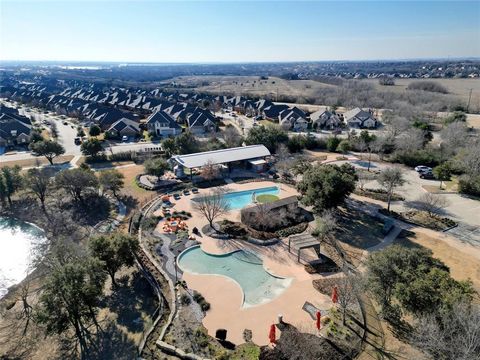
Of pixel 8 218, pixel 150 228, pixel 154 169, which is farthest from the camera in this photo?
pixel 154 169

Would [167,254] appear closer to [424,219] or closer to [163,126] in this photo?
[424,219]

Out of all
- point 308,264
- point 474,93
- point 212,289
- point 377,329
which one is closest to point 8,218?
point 212,289

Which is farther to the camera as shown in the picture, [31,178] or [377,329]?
[31,178]

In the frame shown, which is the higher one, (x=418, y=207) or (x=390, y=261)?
(x=390, y=261)

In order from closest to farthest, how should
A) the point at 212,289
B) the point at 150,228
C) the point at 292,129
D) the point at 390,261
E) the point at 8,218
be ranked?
the point at 390,261
the point at 212,289
the point at 150,228
the point at 8,218
the point at 292,129

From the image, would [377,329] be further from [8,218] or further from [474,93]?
[474,93]

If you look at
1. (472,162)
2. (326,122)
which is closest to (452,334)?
(472,162)

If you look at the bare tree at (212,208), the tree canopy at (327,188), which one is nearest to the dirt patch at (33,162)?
the bare tree at (212,208)
